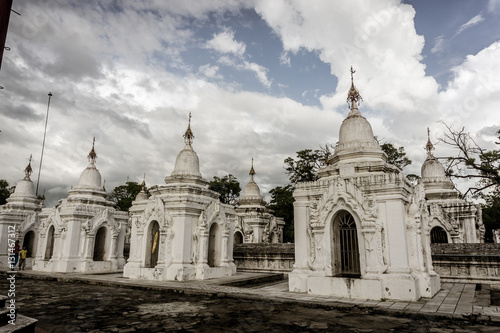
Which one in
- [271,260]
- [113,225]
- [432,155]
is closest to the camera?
[271,260]

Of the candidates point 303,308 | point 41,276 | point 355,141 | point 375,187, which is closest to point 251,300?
point 303,308

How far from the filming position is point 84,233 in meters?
20.8

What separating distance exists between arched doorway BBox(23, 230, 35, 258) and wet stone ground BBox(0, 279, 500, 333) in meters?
15.4

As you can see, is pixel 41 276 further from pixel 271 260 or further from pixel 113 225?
pixel 271 260

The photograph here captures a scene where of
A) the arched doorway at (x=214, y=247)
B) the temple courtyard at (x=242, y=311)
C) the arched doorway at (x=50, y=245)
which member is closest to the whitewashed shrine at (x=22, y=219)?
the arched doorway at (x=50, y=245)

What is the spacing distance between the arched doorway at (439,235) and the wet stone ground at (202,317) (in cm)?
1572

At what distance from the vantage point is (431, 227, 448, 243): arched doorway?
21.8 m

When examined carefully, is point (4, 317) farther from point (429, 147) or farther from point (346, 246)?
point (429, 147)

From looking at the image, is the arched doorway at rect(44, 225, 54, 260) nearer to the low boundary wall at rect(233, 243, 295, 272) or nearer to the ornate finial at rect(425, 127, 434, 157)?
the low boundary wall at rect(233, 243, 295, 272)

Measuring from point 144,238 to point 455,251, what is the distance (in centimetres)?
1514

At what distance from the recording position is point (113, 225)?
22.0 meters

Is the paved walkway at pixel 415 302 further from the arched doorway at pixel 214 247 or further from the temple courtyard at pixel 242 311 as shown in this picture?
the arched doorway at pixel 214 247

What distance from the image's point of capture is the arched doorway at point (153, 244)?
17.2 meters

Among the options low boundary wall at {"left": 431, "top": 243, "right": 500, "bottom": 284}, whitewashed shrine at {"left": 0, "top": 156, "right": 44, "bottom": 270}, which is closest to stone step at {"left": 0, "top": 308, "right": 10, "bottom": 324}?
low boundary wall at {"left": 431, "top": 243, "right": 500, "bottom": 284}
